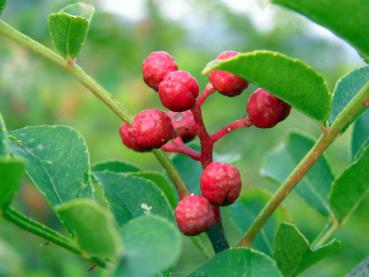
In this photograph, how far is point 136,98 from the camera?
13.9 feet

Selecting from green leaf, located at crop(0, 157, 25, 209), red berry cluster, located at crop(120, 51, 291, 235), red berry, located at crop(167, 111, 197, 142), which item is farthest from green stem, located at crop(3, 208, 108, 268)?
red berry, located at crop(167, 111, 197, 142)

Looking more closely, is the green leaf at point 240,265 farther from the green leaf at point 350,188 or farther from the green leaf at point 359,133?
the green leaf at point 359,133

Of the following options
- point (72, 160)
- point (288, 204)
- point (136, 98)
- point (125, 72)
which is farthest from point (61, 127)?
point (125, 72)

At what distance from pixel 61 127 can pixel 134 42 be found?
11.9ft

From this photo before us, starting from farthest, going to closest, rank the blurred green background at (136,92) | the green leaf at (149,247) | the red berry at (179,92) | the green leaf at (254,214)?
the blurred green background at (136,92) → the green leaf at (254,214) → the red berry at (179,92) → the green leaf at (149,247)

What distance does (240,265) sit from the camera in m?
0.91

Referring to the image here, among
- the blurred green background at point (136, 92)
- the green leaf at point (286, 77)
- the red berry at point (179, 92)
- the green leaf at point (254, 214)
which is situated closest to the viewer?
the green leaf at point (286, 77)

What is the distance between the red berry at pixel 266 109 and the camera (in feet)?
3.26

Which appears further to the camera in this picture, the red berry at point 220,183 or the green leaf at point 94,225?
the red berry at point 220,183

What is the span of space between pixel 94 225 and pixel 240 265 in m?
0.23

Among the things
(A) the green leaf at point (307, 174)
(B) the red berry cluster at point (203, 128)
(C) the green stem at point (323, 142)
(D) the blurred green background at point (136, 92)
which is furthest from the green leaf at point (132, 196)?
(D) the blurred green background at point (136, 92)

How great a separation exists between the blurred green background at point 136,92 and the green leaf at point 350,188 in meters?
1.48

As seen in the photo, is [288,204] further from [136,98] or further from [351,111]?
[351,111]

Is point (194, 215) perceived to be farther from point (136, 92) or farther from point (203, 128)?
point (136, 92)
